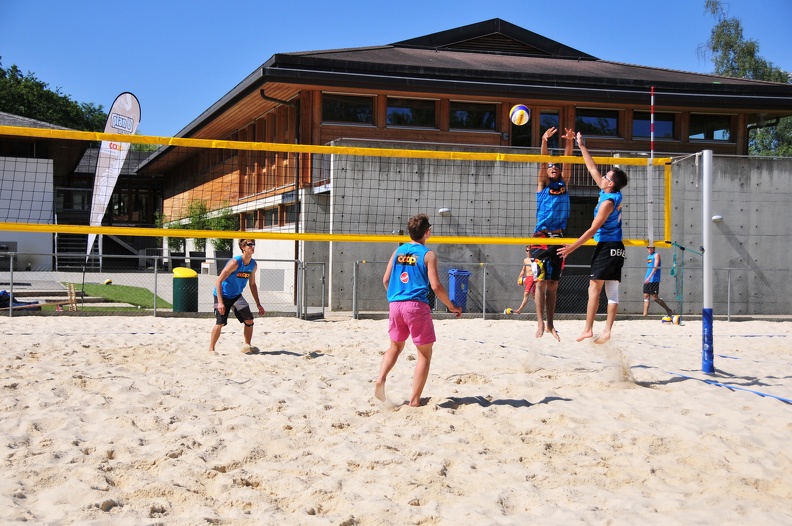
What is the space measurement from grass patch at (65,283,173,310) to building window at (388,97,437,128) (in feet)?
25.0

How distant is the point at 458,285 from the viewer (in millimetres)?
15914

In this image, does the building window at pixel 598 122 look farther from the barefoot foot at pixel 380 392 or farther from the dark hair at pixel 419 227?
the barefoot foot at pixel 380 392

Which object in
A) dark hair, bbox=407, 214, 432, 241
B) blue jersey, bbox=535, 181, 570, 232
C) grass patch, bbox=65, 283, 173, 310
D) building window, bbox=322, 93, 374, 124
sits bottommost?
grass patch, bbox=65, 283, 173, 310

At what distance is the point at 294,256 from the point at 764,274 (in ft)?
37.4

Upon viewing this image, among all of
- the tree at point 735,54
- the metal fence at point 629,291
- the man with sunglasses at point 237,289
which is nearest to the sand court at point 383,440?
the man with sunglasses at point 237,289

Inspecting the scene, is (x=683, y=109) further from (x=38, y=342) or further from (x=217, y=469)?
(x=217, y=469)

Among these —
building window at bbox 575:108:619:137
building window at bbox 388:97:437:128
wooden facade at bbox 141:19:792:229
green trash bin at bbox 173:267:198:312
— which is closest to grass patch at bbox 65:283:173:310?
green trash bin at bbox 173:267:198:312

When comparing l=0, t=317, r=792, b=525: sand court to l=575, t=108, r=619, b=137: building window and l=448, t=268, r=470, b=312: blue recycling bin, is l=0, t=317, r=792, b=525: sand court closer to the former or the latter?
l=448, t=268, r=470, b=312: blue recycling bin

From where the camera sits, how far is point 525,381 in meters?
6.62

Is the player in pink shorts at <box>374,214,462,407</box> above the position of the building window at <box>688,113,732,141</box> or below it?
below

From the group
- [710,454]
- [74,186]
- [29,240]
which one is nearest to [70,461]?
[710,454]

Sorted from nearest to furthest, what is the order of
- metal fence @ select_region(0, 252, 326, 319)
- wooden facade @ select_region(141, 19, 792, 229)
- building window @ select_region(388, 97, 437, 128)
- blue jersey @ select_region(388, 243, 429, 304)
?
blue jersey @ select_region(388, 243, 429, 304)
metal fence @ select_region(0, 252, 326, 319)
wooden facade @ select_region(141, 19, 792, 229)
building window @ select_region(388, 97, 437, 128)

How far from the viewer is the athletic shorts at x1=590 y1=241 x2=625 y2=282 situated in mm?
7000

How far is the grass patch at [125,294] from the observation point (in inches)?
628
